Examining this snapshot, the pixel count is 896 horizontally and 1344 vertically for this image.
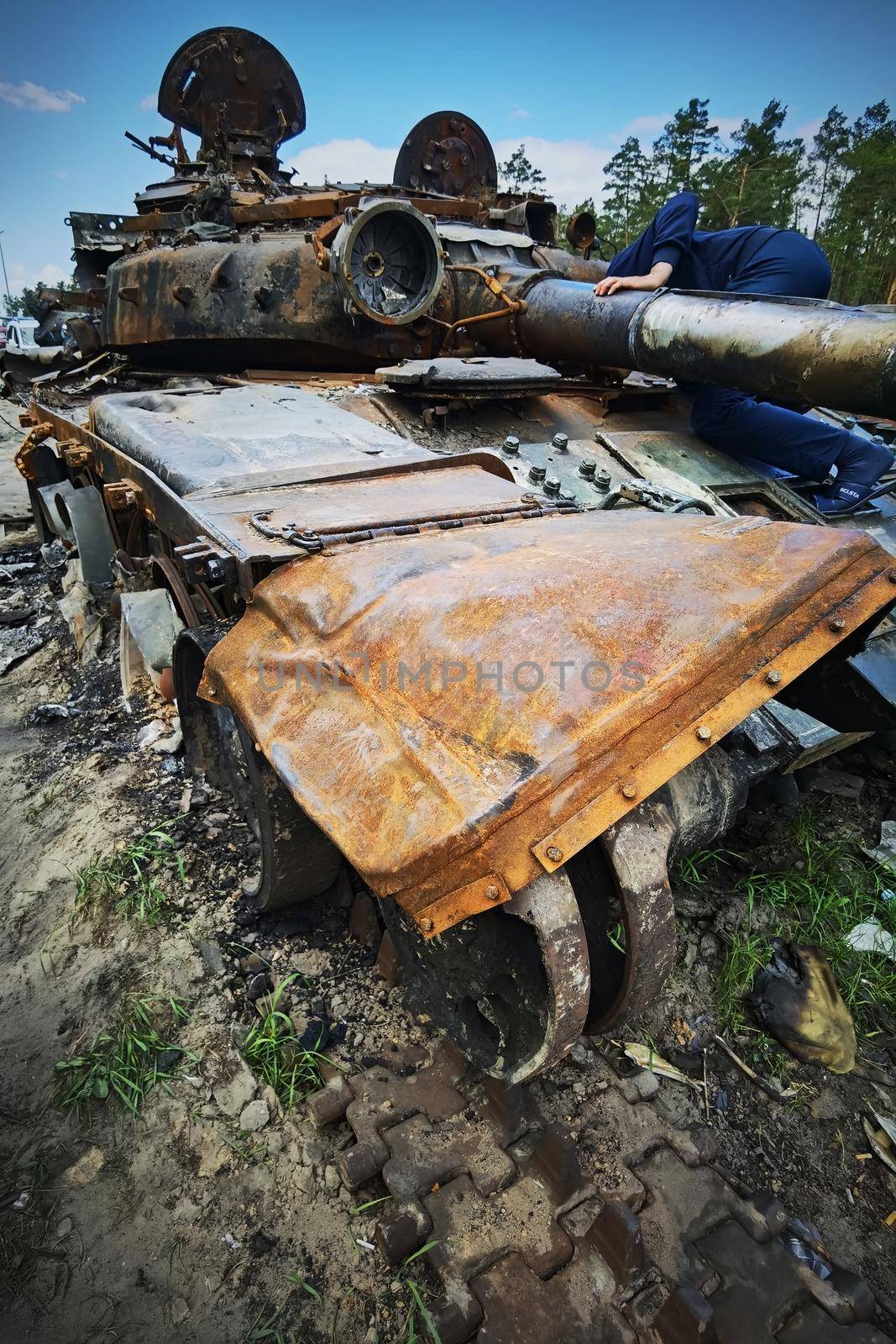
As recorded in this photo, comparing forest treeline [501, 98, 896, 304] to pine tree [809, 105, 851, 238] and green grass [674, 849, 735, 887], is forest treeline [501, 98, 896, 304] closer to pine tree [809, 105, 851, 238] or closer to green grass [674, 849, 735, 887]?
pine tree [809, 105, 851, 238]

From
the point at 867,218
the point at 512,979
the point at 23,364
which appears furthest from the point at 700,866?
the point at 867,218

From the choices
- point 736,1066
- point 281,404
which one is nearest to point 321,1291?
point 736,1066

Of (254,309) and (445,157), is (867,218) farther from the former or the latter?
(254,309)

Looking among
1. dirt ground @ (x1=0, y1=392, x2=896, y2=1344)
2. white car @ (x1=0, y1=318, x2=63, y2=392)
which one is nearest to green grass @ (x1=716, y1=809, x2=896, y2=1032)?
dirt ground @ (x1=0, y1=392, x2=896, y2=1344)

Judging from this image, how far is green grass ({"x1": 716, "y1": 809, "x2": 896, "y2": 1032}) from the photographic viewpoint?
8.61 feet

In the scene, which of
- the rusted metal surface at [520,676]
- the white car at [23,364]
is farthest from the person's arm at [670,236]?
the white car at [23,364]

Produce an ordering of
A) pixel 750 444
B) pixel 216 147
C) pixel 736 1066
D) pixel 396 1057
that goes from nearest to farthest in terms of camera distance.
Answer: pixel 396 1057, pixel 736 1066, pixel 750 444, pixel 216 147

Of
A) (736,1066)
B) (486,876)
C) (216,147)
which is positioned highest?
(216,147)

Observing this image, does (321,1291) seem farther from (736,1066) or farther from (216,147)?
(216,147)

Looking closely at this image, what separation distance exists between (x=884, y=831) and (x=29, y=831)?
3.34 metres

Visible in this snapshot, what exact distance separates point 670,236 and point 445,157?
3526mm

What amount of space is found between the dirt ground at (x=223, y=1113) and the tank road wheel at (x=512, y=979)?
55cm

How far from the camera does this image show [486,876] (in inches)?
53.1

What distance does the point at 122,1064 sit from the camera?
2.20 m
